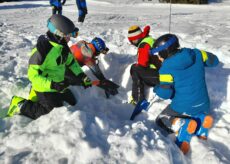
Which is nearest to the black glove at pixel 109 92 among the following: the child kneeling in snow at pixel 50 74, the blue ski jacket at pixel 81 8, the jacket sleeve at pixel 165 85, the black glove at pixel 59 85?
the child kneeling in snow at pixel 50 74

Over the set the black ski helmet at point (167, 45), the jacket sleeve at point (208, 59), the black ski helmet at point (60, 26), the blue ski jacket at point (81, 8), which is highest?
the black ski helmet at point (60, 26)

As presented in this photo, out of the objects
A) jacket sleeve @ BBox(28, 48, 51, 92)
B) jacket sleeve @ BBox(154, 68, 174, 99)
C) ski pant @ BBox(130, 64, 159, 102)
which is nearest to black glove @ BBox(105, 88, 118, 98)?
ski pant @ BBox(130, 64, 159, 102)

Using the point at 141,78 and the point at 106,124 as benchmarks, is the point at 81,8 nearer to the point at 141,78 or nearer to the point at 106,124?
the point at 141,78

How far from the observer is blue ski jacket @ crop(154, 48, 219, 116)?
11.3 ft

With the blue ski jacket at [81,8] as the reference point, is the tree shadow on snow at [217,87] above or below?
below

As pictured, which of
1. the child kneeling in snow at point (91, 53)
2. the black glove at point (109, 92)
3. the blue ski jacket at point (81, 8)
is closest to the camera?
the black glove at point (109, 92)

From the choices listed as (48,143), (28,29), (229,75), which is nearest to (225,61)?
(229,75)

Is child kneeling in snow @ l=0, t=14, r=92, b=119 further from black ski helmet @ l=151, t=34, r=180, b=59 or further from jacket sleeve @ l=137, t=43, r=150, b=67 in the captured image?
black ski helmet @ l=151, t=34, r=180, b=59

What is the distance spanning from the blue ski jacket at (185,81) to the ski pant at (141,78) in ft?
3.06

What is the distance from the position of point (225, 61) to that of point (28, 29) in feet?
20.7

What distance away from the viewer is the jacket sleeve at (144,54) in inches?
179

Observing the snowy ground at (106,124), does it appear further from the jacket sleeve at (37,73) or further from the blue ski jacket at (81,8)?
the blue ski jacket at (81,8)

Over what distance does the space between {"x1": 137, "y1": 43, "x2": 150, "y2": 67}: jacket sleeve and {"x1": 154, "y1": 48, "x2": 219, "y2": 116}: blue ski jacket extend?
1.02 metres

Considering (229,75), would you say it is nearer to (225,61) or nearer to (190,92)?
(225,61)
